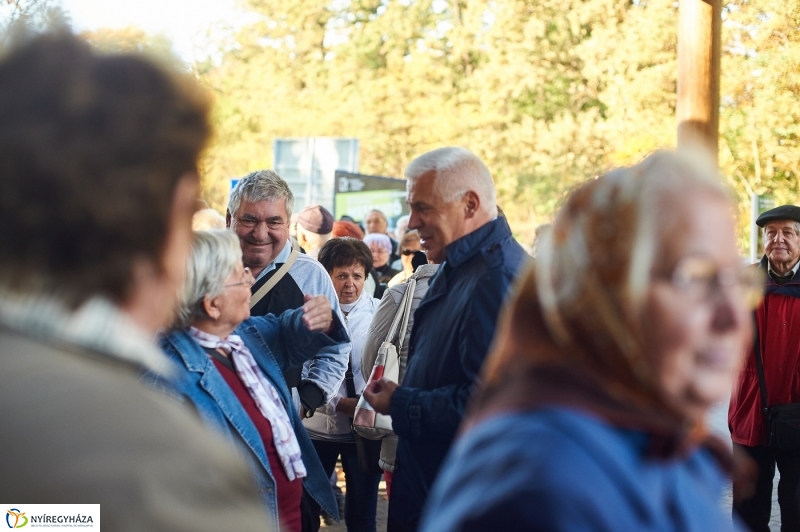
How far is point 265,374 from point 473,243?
84 centimetres

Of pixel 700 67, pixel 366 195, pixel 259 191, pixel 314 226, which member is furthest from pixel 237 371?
pixel 366 195

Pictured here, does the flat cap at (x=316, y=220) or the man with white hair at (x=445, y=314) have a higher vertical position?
the flat cap at (x=316, y=220)

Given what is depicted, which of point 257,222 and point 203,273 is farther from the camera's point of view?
point 257,222

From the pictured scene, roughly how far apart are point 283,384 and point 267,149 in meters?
31.6

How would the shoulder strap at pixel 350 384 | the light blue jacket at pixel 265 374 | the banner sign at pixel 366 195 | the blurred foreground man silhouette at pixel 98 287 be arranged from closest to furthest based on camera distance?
the blurred foreground man silhouette at pixel 98 287 < the light blue jacket at pixel 265 374 < the shoulder strap at pixel 350 384 < the banner sign at pixel 366 195

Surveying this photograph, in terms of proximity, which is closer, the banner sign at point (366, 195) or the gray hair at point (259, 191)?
the gray hair at point (259, 191)

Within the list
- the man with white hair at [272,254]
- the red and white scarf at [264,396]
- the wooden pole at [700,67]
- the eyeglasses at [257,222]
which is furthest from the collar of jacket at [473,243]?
the wooden pole at [700,67]

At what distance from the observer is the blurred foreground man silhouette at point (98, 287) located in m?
0.97

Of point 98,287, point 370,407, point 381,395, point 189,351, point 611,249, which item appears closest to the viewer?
point 98,287

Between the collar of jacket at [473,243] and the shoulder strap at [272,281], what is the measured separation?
1.05m

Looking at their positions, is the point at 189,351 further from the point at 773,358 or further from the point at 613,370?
the point at 773,358

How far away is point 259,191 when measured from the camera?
14.5 ft

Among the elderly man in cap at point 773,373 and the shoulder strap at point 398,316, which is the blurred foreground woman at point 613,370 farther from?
the elderly man in cap at point 773,373

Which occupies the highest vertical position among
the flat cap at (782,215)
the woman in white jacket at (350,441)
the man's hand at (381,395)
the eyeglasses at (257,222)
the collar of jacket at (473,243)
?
the flat cap at (782,215)
